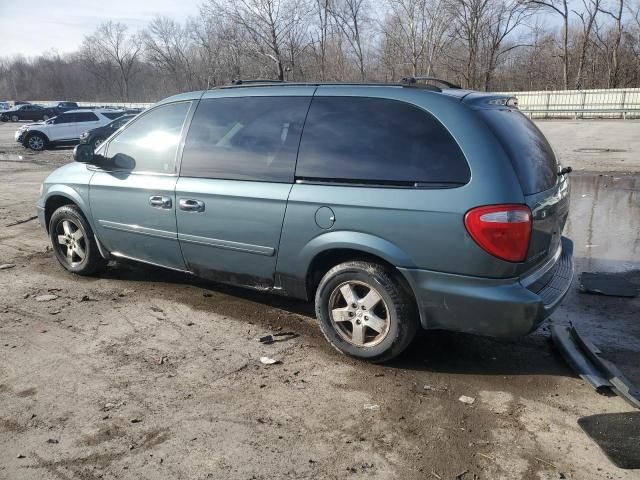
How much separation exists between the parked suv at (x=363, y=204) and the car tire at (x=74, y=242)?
75 centimetres

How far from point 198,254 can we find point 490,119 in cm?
255

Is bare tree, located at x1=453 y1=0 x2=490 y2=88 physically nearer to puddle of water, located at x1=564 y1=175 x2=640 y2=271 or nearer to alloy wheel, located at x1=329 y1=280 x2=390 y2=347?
puddle of water, located at x1=564 y1=175 x2=640 y2=271

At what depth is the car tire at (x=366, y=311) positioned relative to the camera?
3.55 m

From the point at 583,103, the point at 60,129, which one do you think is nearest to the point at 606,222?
the point at 60,129

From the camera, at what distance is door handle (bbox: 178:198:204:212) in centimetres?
433

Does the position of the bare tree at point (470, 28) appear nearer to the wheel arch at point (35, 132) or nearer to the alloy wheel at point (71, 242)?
the wheel arch at point (35, 132)

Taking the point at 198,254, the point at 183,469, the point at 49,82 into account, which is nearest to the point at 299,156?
the point at 198,254

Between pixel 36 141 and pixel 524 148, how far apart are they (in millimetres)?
24512

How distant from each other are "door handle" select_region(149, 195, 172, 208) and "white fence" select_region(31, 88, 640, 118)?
30.4m

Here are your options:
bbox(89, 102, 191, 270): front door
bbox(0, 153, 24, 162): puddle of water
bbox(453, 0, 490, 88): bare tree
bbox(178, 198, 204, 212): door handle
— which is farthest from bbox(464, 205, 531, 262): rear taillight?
bbox(453, 0, 490, 88): bare tree

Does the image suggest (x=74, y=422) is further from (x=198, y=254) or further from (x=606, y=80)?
(x=606, y=80)

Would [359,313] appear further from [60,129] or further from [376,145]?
[60,129]

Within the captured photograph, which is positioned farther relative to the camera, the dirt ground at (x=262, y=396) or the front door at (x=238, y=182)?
the front door at (x=238, y=182)

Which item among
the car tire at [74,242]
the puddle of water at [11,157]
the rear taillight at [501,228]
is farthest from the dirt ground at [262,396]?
the puddle of water at [11,157]
